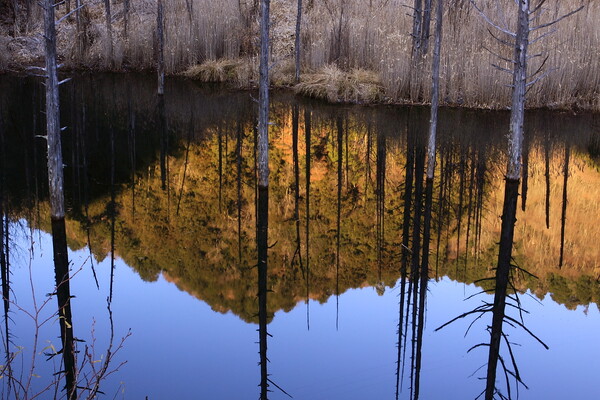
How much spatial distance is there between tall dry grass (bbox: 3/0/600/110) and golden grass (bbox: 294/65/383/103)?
0.25 metres

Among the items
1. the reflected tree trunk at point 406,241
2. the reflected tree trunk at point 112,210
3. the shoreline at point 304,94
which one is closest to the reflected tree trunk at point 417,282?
the reflected tree trunk at point 406,241

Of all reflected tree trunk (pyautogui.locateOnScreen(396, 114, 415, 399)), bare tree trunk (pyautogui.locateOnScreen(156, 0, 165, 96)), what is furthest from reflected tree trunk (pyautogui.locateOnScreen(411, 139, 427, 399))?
bare tree trunk (pyautogui.locateOnScreen(156, 0, 165, 96))

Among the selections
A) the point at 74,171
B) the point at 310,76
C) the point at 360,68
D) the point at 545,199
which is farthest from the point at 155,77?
the point at 545,199

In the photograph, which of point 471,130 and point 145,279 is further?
point 471,130

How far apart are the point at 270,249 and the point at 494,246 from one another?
2.37m

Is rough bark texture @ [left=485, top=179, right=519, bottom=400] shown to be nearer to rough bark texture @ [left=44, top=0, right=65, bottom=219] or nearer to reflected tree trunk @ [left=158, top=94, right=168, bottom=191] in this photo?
rough bark texture @ [left=44, top=0, right=65, bottom=219]

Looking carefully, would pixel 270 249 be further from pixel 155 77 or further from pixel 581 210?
pixel 155 77

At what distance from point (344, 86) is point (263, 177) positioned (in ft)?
23.8

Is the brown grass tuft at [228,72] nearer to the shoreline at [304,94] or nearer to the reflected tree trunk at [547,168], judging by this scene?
the shoreline at [304,94]

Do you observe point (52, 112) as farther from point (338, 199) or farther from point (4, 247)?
point (338, 199)

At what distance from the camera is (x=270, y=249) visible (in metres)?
7.25

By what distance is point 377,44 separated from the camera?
15180 millimetres

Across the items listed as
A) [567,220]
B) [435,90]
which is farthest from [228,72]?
[567,220]

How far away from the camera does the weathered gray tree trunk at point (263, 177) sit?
597 centimetres
